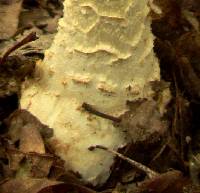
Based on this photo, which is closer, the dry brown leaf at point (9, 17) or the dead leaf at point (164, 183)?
the dead leaf at point (164, 183)

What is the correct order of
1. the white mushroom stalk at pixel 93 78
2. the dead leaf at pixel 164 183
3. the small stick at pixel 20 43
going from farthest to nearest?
the small stick at pixel 20 43
the white mushroom stalk at pixel 93 78
the dead leaf at pixel 164 183

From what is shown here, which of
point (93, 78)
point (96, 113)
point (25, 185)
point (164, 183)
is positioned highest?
point (93, 78)

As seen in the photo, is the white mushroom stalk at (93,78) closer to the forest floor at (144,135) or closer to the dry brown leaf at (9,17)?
the forest floor at (144,135)

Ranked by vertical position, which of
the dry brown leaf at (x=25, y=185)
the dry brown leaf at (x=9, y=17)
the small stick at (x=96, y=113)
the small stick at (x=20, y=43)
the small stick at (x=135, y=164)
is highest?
the small stick at (x=20, y=43)

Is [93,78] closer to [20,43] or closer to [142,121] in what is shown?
[142,121]

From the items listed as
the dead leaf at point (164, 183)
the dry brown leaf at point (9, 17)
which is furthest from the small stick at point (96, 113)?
the dry brown leaf at point (9, 17)

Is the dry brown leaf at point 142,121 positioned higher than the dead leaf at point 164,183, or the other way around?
the dry brown leaf at point 142,121

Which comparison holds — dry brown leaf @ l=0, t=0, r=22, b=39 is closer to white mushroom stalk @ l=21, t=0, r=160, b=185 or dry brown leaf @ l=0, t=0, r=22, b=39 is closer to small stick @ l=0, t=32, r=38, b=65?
small stick @ l=0, t=32, r=38, b=65

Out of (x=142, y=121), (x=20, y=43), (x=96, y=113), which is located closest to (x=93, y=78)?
(x=96, y=113)
